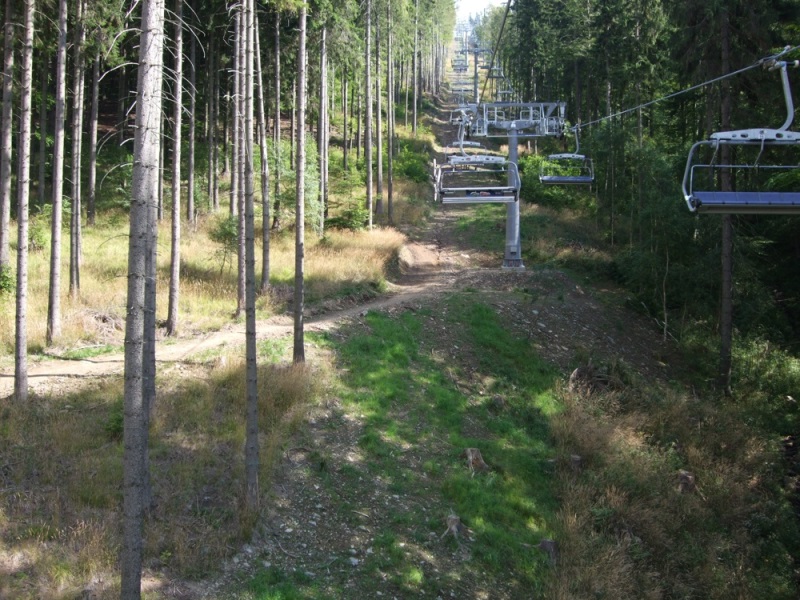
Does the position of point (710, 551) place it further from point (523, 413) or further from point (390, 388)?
point (390, 388)

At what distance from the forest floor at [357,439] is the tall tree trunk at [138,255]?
2.80 m

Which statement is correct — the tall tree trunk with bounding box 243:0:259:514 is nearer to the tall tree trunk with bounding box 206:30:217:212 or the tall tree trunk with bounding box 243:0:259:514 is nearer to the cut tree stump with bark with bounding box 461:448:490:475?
the cut tree stump with bark with bounding box 461:448:490:475

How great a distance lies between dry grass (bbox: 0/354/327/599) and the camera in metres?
9.84

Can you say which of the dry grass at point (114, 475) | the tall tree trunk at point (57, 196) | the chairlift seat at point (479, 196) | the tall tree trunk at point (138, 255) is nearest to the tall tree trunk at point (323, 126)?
the chairlift seat at point (479, 196)

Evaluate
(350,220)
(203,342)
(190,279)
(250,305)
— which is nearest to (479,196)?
(203,342)

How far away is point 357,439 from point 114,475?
15.8 ft

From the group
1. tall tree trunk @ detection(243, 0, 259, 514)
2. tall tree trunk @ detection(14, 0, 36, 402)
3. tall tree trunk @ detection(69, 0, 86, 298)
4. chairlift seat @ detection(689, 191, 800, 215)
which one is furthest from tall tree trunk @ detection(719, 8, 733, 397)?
tall tree trunk @ detection(69, 0, 86, 298)

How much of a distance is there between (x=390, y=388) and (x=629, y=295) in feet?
49.9

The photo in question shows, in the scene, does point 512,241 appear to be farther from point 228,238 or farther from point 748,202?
point 748,202

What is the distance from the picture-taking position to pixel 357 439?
573 inches

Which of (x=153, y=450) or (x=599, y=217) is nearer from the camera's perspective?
(x=153, y=450)

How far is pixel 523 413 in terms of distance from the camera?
17.8m

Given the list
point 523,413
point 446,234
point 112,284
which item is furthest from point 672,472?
point 446,234

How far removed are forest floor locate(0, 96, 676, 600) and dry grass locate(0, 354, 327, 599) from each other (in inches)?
18.8
